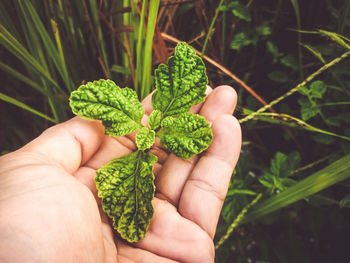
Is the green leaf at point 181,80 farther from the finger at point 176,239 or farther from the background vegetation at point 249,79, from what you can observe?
the finger at point 176,239

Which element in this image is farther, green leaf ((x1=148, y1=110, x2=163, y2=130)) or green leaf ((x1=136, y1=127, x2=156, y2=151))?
green leaf ((x1=148, y1=110, x2=163, y2=130))

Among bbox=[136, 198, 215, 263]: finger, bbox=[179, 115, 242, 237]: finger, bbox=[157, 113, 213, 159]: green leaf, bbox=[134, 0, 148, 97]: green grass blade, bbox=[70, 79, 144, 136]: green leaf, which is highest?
bbox=[134, 0, 148, 97]: green grass blade

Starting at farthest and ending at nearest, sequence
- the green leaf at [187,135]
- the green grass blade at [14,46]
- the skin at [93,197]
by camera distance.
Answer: the green leaf at [187,135] → the green grass blade at [14,46] → the skin at [93,197]

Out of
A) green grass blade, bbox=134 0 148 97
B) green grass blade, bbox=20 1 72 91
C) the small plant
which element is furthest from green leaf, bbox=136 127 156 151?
green grass blade, bbox=20 1 72 91

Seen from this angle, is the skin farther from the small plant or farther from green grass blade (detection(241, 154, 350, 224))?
green grass blade (detection(241, 154, 350, 224))

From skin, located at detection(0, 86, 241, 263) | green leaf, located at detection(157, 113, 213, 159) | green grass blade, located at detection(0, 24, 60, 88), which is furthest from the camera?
green leaf, located at detection(157, 113, 213, 159)

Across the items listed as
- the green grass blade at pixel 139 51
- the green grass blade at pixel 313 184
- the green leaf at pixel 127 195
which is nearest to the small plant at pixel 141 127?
the green leaf at pixel 127 195

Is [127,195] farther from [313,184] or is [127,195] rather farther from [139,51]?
[313,184]

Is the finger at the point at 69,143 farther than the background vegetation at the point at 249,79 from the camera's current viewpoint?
No
